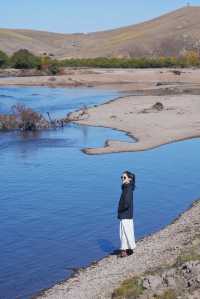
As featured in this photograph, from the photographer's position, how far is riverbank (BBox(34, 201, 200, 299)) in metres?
14.5

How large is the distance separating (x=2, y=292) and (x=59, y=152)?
65.2 ft

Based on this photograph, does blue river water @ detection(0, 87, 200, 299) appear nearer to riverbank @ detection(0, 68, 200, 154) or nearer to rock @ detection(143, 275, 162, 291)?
riverbank @ detection(0, 68, 200, 154)

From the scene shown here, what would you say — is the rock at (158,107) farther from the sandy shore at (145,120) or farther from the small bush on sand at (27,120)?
the small bush on sand at (27,120)

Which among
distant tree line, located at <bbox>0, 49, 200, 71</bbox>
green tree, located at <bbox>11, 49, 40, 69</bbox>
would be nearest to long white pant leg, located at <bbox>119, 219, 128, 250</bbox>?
distant tree line, located at <bbox>0, 49, 200, 71</bbox>

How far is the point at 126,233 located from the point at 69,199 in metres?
8.13

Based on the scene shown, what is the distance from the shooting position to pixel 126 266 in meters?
15.6

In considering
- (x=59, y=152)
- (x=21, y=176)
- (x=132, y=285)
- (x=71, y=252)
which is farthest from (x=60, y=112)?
(x=132, y=285)

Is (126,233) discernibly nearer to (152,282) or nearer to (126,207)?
(126,207)

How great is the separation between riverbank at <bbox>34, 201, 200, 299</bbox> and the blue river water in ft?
2.21

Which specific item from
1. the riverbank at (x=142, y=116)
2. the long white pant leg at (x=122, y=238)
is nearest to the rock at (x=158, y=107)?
the riverbank at (x=142, y=116)

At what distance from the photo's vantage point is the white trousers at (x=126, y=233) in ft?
52.4

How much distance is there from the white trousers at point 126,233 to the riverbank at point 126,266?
28 centimetres

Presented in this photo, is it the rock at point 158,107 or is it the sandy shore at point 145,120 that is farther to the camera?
the rock at point 158,107

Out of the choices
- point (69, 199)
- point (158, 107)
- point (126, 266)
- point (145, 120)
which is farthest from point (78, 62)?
point (126, 266)
